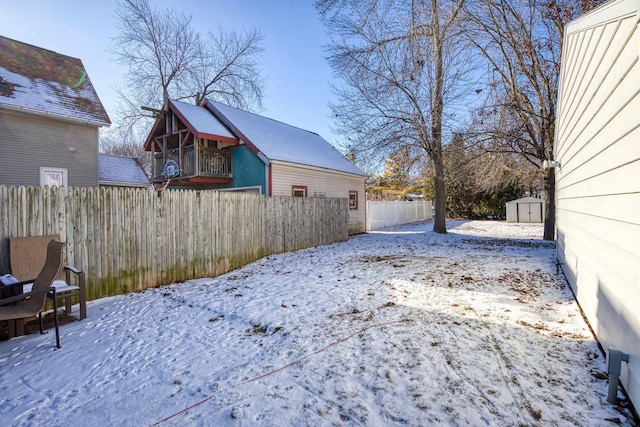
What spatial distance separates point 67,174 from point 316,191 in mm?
9507

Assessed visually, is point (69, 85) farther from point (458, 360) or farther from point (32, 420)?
point (458, 360)

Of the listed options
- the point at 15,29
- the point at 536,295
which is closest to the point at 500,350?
the point at 536,295

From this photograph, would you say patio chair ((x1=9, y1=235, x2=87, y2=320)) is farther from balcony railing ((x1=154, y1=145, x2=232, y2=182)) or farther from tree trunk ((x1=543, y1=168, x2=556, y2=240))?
tree trunk ((x1=543, y1=168, x2=556, y2=240))

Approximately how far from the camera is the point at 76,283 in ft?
15.9

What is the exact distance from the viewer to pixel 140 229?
5672 millimetres

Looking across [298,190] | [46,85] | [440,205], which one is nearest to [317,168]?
[298,190]

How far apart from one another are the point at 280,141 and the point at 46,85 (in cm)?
892

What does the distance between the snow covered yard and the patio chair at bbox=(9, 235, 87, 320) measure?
0.40 m

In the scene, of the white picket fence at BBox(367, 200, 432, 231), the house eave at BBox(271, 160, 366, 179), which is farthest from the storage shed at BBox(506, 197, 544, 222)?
the house eave at BBox(271, 160, 366, 179)

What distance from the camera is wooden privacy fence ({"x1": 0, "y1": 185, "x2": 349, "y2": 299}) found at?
4.48 m

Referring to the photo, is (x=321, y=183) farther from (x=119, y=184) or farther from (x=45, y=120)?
(x=45, y=120)

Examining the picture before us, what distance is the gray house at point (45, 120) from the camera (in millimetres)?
10352

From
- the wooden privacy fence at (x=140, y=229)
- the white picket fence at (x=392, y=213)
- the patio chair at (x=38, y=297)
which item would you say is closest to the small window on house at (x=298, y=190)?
the wooden privacy fence at (x=140, y=229)

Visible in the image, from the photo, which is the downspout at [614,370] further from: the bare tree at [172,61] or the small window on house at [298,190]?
the bare tree at [172,61]
